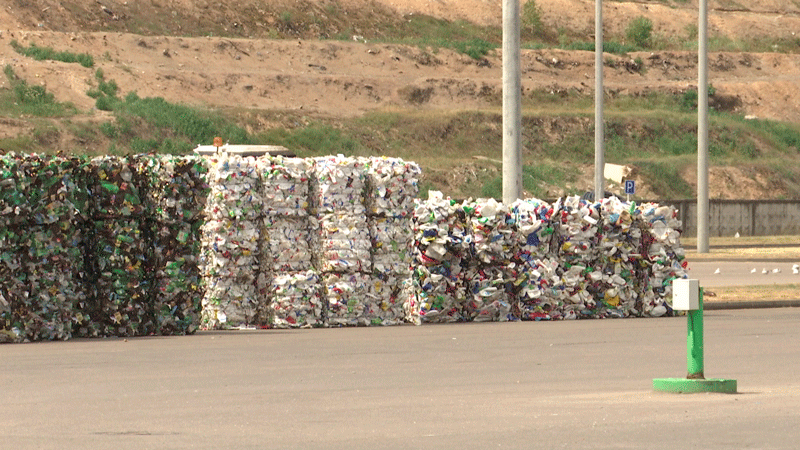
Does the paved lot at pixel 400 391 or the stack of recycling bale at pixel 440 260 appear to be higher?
the stack of recycling bale at pixel 440 260

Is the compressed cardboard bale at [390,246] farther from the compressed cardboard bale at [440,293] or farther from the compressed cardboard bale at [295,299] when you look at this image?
the compressed cardboard bale at [295,299]

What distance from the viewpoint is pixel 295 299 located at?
2022cm

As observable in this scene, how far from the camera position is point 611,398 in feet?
40.2

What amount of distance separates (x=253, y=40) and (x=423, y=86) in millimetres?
10537

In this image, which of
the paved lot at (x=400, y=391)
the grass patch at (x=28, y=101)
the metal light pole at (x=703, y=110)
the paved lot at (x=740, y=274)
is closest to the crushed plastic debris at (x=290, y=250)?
the paved lot at (x=400, y=391)

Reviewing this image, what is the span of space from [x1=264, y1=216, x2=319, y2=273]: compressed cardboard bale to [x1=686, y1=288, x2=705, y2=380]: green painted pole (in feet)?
28.7

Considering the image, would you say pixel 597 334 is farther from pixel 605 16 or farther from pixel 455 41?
pixel 605 16

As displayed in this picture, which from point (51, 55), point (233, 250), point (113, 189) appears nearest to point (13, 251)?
point (113, 189)

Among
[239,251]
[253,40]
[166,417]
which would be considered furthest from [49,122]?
[166,417]

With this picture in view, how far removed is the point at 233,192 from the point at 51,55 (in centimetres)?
5789

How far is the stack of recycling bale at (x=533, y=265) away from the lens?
70.7 ft

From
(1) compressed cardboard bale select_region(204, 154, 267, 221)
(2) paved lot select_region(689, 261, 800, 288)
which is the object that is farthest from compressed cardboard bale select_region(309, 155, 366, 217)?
(2) paved lot select_region(689, 261, 800, 288)

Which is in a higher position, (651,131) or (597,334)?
(651,131)

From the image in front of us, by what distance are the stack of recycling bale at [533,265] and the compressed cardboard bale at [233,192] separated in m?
4.07
